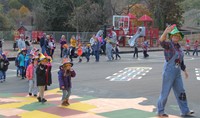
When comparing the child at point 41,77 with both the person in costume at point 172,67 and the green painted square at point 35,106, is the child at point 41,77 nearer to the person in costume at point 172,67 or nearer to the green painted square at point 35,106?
the green painted square at point 35,106

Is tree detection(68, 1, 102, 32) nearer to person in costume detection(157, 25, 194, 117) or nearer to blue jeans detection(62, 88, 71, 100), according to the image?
blue jeans detection(62, 88, 71, 100)

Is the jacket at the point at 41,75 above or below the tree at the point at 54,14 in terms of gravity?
below

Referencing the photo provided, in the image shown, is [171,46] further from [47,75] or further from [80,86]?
[80,86]

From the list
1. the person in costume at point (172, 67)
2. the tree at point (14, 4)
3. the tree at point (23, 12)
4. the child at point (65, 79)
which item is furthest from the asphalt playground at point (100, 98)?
the tree at point (14, 4)

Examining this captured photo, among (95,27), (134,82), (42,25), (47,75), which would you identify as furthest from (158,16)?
(47,75)

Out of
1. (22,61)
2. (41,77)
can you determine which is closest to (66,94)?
(41,77)

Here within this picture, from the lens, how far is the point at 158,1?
54.6m

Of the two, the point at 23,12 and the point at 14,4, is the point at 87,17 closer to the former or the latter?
the point at 23,12

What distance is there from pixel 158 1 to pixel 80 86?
142ft

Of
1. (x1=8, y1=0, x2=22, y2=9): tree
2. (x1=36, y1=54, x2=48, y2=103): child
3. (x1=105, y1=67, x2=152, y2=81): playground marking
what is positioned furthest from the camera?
(x1=8, y1=0, x2=22, y2=9): tree

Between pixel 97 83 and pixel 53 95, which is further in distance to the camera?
pixel 97 83

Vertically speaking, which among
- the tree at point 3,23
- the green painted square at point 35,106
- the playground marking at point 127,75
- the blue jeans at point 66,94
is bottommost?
the green painted square at point 35,106

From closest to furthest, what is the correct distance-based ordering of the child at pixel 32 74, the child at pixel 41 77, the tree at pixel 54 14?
1. the child at pixel 41 77
2. the child at pixel 32 74
3. the tree at pixel 54 14

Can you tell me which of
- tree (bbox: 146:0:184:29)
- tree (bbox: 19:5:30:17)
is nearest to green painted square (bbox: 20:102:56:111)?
tree (bbox: 146:0:184:29)
